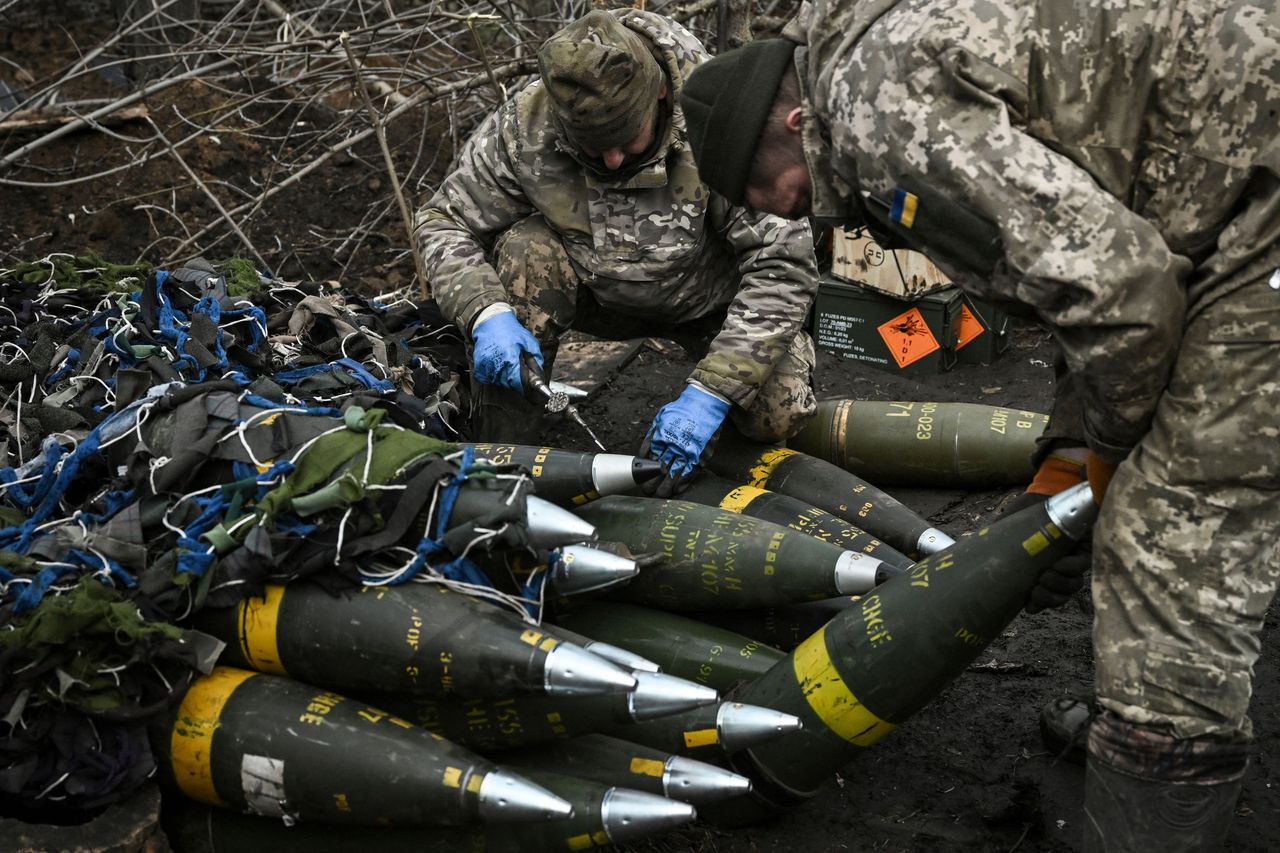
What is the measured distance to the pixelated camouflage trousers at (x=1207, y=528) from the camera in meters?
2.52

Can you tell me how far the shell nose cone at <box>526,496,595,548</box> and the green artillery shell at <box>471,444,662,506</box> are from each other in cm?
53

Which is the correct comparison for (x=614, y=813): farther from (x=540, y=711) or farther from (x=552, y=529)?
(x=552, y=529)

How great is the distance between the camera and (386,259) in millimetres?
7098

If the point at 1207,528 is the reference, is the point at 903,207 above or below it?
above

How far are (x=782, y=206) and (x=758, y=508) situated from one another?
54.5 inches

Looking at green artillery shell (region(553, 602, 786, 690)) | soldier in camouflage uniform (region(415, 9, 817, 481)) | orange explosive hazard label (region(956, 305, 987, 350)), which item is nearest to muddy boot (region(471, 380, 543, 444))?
soldier in camouflage uniform (region(415, 9, 817, 481))

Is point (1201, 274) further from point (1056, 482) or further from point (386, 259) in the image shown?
point (386, 259)

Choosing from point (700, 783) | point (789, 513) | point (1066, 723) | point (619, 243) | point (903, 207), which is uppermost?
point (903, 207)

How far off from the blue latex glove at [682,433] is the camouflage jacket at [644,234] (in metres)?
0.10

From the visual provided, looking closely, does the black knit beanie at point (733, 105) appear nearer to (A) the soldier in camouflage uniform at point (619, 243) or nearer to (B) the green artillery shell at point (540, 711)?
(B) the green artillery shell at point (540, 711)

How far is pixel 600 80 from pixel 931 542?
5.64 ft

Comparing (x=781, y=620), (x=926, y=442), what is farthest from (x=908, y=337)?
(x=781, y=620)

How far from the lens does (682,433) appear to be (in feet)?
13.6

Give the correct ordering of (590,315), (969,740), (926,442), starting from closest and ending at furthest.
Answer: (969,740) → (926,442) → (590,315)
